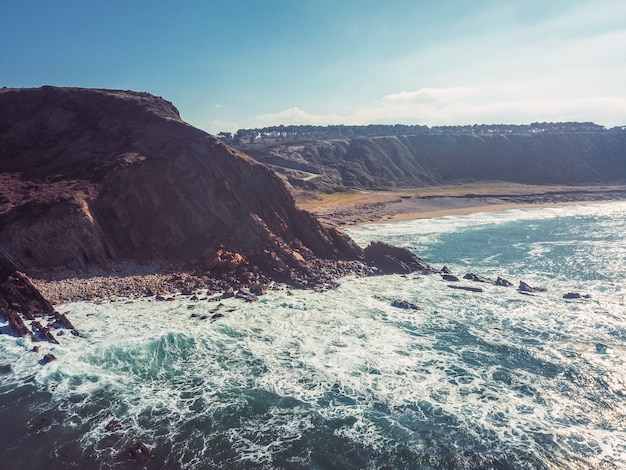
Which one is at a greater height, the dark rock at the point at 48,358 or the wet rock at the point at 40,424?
the dark rock at the point at 48,358

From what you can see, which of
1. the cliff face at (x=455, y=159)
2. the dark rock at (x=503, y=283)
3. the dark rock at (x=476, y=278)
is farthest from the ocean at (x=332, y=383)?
the cliff face at (x=455, y=159)

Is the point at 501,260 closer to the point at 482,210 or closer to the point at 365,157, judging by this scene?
the point at 482,210

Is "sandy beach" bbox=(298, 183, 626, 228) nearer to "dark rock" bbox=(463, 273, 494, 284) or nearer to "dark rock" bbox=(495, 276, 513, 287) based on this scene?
"dark rock" bbox=(463, 273, 494, 284)

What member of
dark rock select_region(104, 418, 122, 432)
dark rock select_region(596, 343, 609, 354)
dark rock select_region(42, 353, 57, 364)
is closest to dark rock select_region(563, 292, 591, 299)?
dark rock select_region(596, 343, 609, 354)

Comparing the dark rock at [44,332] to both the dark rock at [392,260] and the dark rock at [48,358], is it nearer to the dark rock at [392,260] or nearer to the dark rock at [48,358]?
the dark rock at [48,358]

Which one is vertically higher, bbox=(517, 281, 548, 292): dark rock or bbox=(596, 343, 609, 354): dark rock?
bbox=(517, 281, 548, 292): dark rock

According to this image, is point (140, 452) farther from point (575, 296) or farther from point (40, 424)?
point (575, 296)
